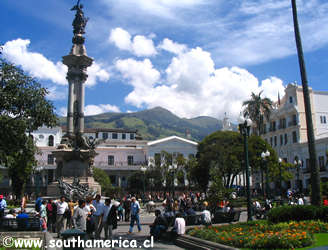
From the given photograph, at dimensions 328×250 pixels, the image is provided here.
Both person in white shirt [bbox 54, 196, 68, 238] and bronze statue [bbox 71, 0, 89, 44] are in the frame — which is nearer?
person in white shirt [bbox 54, 196, 68, 238]

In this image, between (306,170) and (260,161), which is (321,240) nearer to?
(260,161)

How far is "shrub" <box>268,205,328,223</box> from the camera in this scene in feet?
45.6

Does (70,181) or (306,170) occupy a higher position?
(306,170)

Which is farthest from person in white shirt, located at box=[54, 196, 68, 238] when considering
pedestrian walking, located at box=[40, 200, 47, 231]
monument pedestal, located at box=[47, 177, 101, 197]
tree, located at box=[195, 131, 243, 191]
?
tree, located at box=[195, 131, 243, 191]

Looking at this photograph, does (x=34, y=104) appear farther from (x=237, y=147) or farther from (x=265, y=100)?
(x=265, y=100)

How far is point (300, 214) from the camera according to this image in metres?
14.0

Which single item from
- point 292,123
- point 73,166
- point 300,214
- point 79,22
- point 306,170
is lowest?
point 300,214

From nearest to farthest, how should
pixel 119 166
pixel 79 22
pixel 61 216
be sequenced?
pixel 61 216 → pixel 79 22 → pixel 119 166

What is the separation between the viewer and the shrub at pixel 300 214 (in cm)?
1391

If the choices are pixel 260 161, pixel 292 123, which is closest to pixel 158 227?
pixel 260 161

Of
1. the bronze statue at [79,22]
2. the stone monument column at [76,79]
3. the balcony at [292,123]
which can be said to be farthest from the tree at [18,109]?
the balcony at [292,123]

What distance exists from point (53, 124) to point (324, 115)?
4753 cm

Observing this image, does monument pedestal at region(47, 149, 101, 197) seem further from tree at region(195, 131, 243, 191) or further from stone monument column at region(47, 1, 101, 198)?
tree at region(195, 131, 243, 191)

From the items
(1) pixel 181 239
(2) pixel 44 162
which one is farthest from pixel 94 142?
(2) pixel 44 162
